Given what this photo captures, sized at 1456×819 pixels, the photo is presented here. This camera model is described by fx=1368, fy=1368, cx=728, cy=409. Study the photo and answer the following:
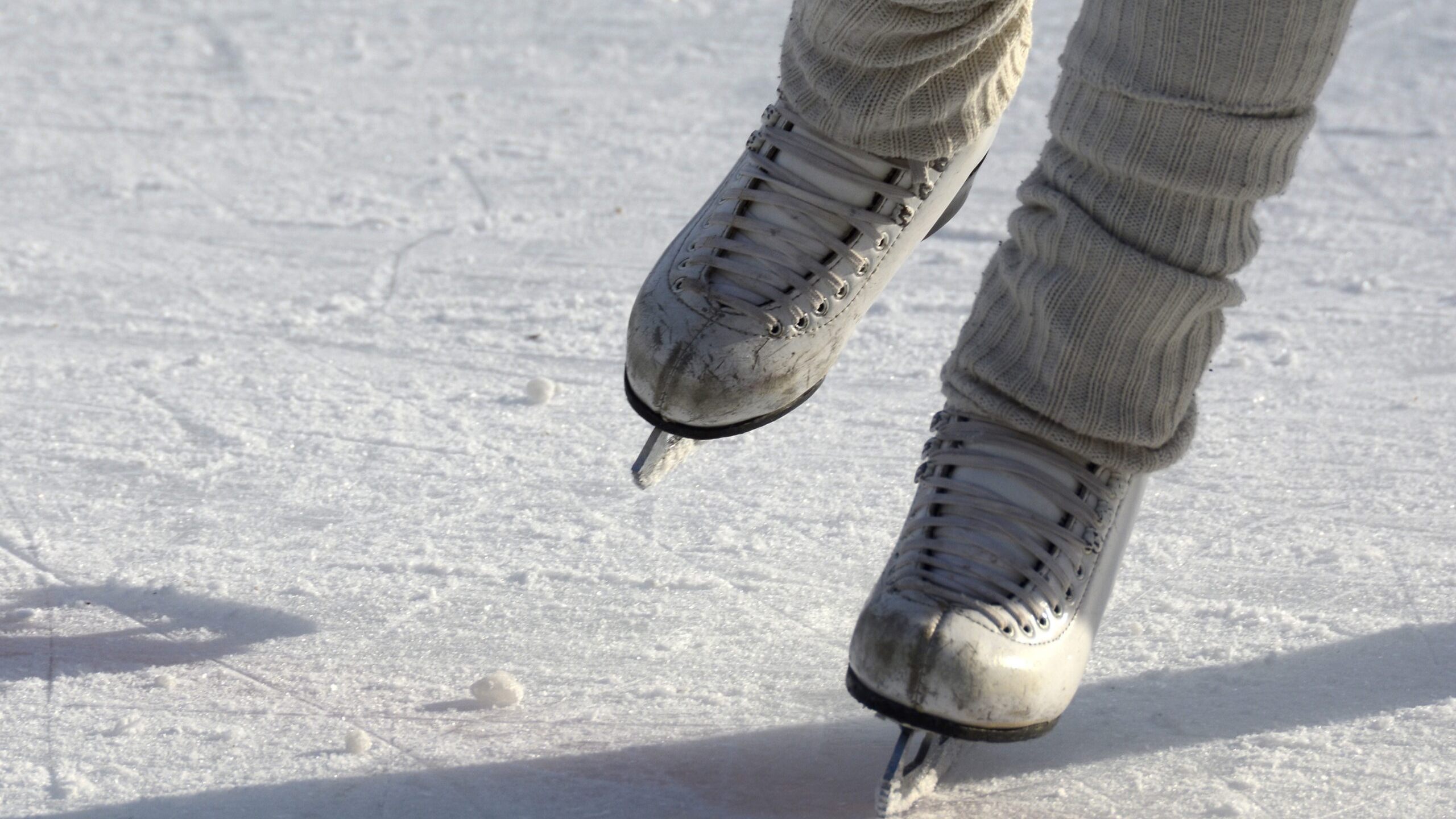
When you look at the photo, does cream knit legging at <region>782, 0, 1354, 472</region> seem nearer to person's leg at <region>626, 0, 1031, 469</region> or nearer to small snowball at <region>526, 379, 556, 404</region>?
person's leg at <region>626, 0, 1031, 469</region>

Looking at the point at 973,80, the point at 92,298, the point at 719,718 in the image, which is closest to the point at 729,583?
the point at 719,718

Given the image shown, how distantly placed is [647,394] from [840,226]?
8.2 inches

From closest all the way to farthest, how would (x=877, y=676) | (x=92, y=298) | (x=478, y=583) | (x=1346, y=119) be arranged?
(x=877, y=676) < (x=478, y=583) < (x=92, y=298) < (x=1346, y=119)

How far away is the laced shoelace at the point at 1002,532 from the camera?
94cm

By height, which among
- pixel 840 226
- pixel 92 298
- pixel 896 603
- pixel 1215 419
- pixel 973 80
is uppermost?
pixel 973 80

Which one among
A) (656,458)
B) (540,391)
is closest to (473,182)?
(540,391)

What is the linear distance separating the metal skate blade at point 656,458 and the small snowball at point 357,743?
0.29 metres

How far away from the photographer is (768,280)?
3.53ft

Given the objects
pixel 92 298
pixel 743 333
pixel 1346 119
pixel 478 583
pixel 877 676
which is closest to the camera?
pixel 877 676

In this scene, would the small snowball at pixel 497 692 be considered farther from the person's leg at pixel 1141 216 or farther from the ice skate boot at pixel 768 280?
the person's leg at pixel 1141 216

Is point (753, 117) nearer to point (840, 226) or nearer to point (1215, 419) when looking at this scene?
point (1215, 419)

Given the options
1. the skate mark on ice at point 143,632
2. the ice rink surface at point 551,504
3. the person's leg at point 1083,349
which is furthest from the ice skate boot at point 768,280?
the skate mark on ice at point 143,632

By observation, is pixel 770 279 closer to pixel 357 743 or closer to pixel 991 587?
pixel 991 587

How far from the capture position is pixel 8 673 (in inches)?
42.4
